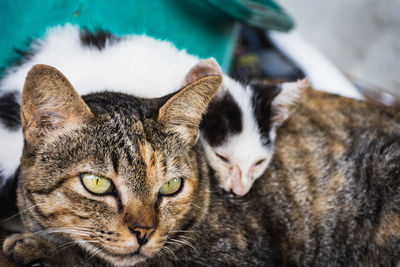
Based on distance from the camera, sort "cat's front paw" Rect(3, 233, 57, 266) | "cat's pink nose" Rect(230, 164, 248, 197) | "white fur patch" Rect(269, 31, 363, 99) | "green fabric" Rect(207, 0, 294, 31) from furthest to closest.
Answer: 1. "white fur patch" Rect(269, 31, 363, 99)
2. "green fabric" Rect(207, 0, 294, 31)
3. "cat's pink nose" Rect(230, 164, 248, 197)
4. "cat's front paw" Rect(3, 233, 57, 266)

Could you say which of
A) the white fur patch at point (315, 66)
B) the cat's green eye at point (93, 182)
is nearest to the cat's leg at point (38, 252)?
the cat's green eye at point (93, 182)

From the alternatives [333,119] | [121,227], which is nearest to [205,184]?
[121,227]

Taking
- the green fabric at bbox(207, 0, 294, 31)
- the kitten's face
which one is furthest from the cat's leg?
the green fabric at bbox(207, 0, 294, 31)

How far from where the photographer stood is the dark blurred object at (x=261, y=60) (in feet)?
10.0

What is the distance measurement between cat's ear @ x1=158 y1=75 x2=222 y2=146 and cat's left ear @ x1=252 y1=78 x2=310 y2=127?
506 mm

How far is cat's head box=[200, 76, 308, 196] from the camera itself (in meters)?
1.58

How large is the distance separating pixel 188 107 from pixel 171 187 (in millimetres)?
250

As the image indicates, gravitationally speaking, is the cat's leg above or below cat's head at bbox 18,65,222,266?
below

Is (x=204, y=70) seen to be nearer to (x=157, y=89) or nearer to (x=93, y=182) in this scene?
(x=157, y=89)

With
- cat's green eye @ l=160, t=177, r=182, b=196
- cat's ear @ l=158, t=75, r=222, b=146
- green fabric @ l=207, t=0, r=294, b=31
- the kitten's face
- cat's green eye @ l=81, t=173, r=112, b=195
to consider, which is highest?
green fabric @ l=207, t=0, r=294, b=31

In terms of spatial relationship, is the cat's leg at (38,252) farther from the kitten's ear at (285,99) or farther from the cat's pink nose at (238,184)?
the kitten's ear at (285,99)

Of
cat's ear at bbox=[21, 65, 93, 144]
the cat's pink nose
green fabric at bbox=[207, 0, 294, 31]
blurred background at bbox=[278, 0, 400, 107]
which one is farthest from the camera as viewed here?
blurred background at bbox=[278, 0, 400, 107]

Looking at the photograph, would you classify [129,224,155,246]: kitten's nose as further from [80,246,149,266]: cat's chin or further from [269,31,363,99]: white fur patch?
[269,31,363,99]: white fur patch

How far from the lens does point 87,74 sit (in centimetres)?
153
